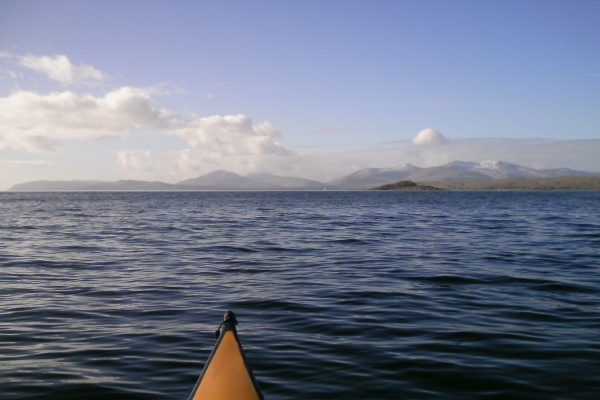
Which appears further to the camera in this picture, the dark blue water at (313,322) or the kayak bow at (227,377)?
the dark blue water at (313,322)

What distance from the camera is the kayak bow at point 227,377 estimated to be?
5562 millimetres

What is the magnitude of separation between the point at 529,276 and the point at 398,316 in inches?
306

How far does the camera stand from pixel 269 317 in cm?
1150

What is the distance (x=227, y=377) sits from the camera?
230 inches

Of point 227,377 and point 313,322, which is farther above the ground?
point 227,377

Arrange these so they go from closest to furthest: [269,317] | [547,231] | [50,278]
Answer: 1. [269,317]
2. [50,278]
3. [547,231]

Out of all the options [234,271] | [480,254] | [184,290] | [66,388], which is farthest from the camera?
[480,254]

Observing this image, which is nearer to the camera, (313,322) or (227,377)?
(227,377)

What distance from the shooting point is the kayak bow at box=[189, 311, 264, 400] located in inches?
219

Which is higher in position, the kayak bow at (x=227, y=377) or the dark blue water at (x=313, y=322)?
the kayak bow at (x=227, y=377)

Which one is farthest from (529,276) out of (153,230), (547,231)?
(153,230)

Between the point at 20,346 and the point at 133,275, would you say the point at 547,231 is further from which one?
the point at 20,346

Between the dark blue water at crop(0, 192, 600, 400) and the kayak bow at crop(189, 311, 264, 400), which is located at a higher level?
the kayak bow at crop(189, 311, 264, 400)

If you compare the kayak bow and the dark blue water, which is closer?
the kayak bow
